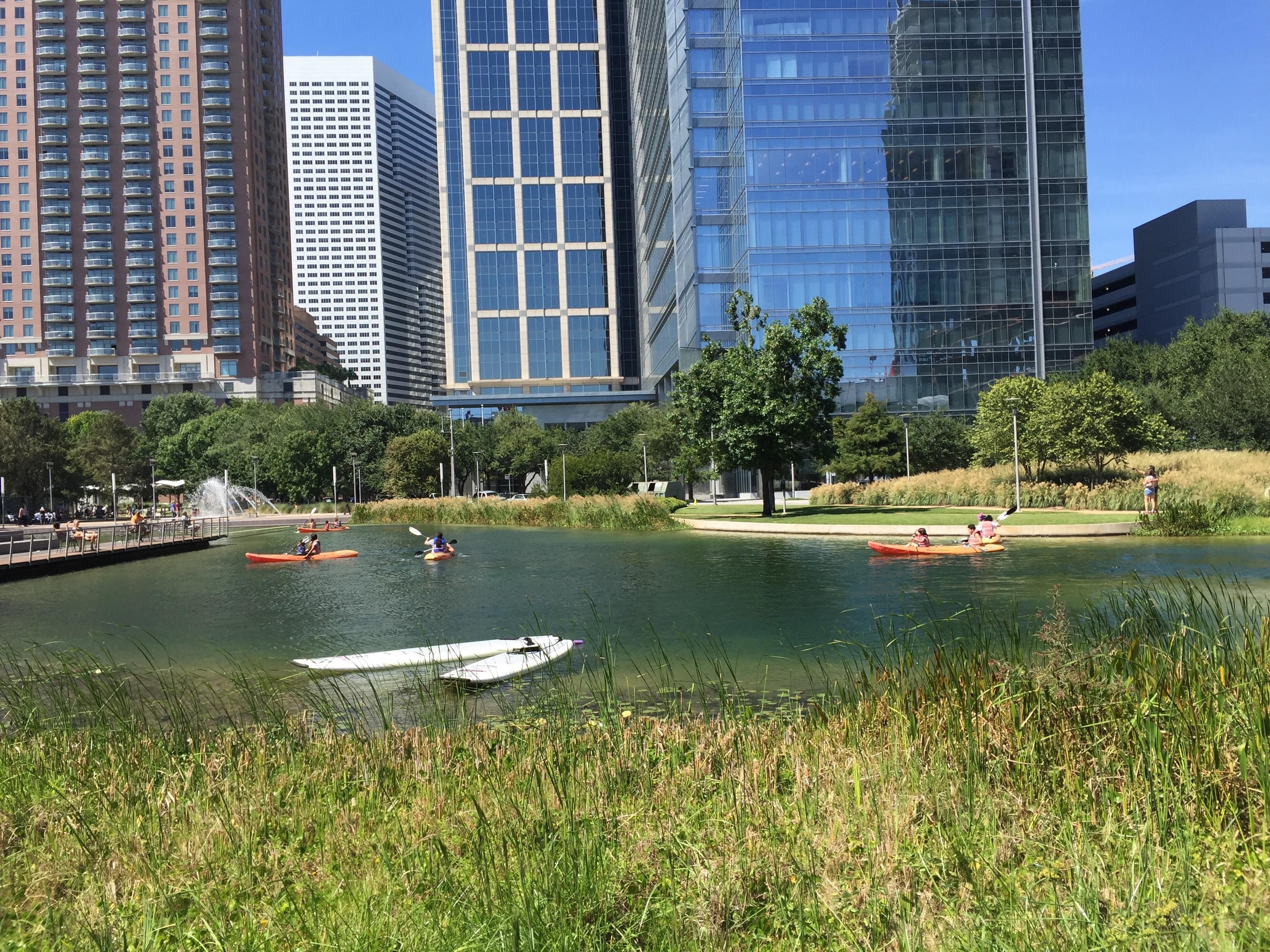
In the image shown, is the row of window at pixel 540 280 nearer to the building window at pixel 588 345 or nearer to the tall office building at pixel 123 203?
Result: the building window at pixel 588 345

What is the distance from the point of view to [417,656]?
13.7 metres

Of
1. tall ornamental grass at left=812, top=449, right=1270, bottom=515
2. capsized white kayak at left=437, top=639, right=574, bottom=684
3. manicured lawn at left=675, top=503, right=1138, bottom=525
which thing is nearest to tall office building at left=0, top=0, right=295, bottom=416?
manicured lawn at left=675, top=503, right=1138, bottom=525

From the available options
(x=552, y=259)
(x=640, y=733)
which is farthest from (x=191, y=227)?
(x=640, y=733)

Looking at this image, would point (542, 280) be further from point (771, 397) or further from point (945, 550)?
point (945, 550)

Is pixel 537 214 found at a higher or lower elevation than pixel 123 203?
lower

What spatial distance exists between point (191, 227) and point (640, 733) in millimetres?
145623

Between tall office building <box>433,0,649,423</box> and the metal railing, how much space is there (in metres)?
64.6

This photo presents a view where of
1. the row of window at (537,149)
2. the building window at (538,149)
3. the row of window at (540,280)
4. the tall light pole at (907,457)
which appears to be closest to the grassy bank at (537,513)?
the tall light pole at (907,457)

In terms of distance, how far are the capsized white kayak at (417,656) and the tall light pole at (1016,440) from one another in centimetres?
2952

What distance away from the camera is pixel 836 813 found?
5.55 meters

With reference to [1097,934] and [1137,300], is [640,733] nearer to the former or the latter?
[1097,934]

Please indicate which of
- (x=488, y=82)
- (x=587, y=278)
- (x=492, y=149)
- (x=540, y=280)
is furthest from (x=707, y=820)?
(x=488, y=82)

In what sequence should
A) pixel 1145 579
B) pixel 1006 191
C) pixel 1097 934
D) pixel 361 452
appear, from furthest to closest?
pixel 361 452 < pixel 1006 191 < pixel 1145 579 < pixel 1097 934

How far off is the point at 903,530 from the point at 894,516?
560 centimetres
